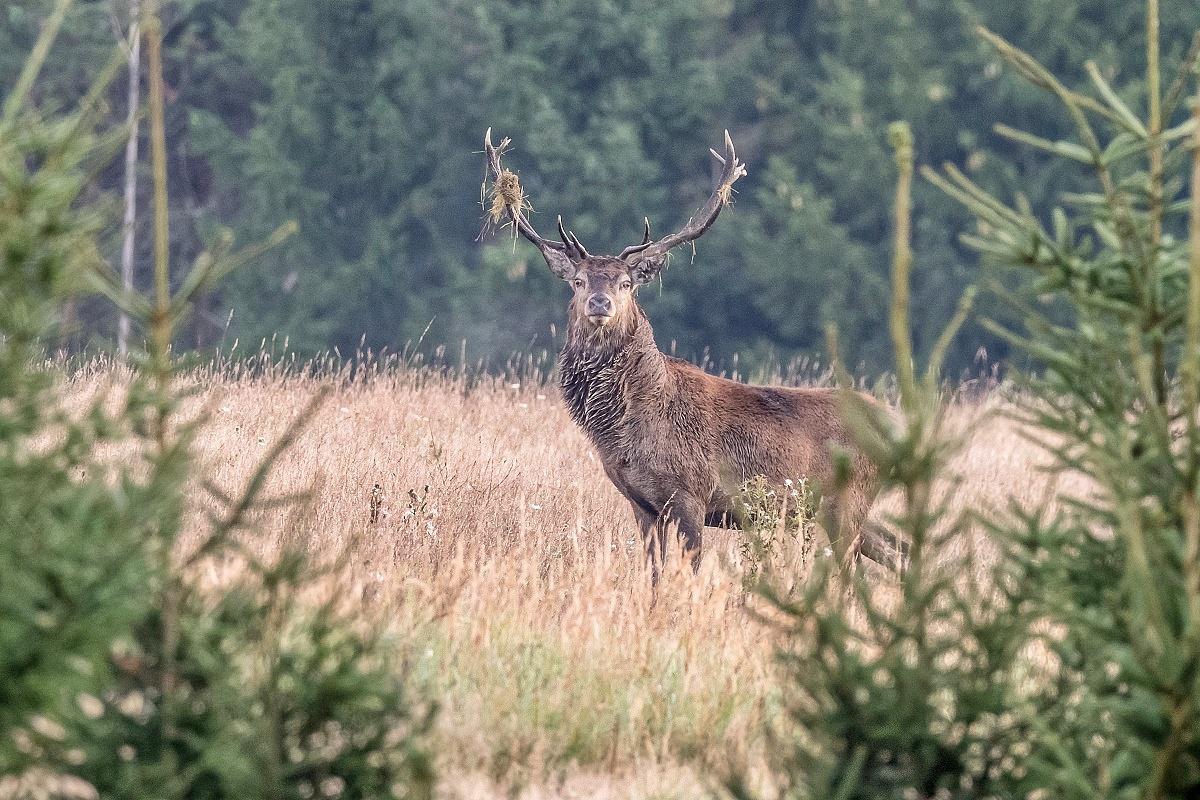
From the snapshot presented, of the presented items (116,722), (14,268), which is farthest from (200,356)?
(116,722)

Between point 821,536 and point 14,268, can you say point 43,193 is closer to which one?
point 14,268

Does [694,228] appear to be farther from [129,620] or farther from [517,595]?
[129,620]

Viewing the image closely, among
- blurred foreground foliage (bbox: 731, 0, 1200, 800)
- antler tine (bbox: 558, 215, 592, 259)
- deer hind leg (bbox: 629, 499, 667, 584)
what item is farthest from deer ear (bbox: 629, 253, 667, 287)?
blurred foreground foliage (bbox: 731, 0, 1200, 800)

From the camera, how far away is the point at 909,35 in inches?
1268

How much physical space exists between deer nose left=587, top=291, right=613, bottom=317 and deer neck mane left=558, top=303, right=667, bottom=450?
0.90 ft

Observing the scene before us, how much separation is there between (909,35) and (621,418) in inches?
953

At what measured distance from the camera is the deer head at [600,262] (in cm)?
995

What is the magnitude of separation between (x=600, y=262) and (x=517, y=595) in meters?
3.25

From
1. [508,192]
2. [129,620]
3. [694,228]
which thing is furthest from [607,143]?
[129,620]

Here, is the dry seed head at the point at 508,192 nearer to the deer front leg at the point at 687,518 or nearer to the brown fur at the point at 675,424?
the brown fur at the point at 675,424

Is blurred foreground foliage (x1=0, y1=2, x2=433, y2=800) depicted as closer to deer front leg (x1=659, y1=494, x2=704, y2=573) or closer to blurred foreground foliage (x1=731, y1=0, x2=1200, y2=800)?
blurred foreground foliage (x1=731, y1=0, x2=1200, y2=800)

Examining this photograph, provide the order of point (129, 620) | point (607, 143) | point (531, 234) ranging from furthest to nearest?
point (607, 143)
point (531, 234)
point (129, 620)

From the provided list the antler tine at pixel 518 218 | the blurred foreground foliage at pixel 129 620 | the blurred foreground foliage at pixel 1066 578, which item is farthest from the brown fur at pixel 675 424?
the blurred foreground foliage at pixel 129 620

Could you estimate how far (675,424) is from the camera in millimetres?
9648
